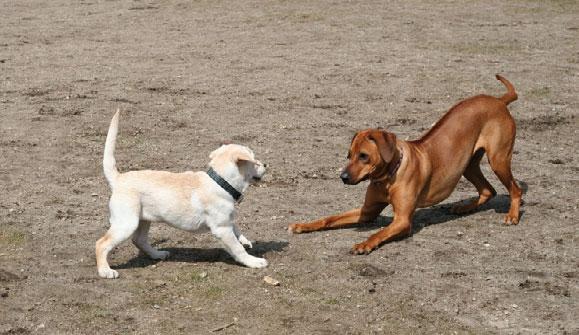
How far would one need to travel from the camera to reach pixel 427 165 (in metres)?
7.77

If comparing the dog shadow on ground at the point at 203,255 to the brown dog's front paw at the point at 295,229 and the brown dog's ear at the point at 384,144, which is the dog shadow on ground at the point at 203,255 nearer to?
the brown dog's front paw at the point at 295,229

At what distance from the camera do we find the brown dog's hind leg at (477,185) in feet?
27.6

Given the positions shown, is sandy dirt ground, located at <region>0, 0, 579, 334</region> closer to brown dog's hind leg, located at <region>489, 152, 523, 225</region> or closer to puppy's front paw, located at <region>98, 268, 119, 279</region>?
puppy's front paw, located at <region>98, 268, 119, 279</region>

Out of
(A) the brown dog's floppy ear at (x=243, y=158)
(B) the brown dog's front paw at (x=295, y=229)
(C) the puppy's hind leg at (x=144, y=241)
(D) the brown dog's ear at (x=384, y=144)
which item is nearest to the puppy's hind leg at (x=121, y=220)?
(C) the puppy's hind leg at (x=144, y=241)

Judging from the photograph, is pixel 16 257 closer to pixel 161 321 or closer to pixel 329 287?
pixel 161 321

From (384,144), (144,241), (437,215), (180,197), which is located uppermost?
(384,144)

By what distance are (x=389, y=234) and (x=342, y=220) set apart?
0.55 meters

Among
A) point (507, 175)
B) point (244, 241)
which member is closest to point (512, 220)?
point (507, 175)

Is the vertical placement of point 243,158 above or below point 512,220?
above

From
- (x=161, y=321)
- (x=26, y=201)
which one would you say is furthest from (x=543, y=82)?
(x=161, y=321)

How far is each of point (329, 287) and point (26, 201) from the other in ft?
10.2

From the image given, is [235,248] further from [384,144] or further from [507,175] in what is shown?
[507,175]

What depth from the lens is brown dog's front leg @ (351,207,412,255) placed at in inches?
283

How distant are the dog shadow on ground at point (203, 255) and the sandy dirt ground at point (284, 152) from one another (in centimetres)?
2
